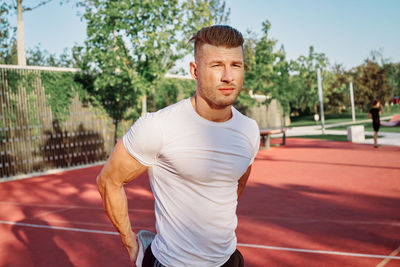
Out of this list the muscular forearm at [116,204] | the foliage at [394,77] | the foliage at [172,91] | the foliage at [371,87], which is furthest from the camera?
the foliage at [394,77]

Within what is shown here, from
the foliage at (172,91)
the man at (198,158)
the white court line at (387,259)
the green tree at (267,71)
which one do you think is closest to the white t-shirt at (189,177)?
the man at (198,158)

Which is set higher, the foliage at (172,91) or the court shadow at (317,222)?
the foliage at (172,91)

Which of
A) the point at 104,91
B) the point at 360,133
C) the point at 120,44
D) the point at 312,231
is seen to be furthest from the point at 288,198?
the point at 360,133

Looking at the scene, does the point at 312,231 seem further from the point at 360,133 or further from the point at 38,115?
the point at 360,133

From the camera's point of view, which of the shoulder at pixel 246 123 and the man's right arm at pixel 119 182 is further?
the shoulder at pixel 246 123

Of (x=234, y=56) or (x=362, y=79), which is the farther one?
(x=362, y=79)

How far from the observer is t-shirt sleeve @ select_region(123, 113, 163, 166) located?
167cm

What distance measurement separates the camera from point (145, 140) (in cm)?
167

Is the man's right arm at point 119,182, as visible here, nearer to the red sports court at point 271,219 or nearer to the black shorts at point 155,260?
the black shorts at point 155,260

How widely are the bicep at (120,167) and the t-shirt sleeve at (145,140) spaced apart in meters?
0.04

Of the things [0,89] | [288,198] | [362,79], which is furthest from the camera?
[362,79]

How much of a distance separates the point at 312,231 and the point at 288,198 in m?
2.32

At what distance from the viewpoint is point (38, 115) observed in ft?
45.6

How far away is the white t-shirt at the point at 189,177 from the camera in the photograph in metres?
1.68
